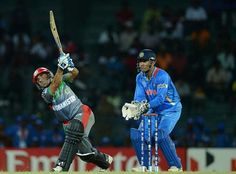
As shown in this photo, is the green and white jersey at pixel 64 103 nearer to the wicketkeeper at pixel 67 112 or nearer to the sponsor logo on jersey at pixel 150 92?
the wicketkeeper at pixel 67 112

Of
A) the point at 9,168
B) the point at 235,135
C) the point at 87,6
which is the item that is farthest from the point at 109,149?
the point at 87,6

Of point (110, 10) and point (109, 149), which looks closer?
point (109, 149)

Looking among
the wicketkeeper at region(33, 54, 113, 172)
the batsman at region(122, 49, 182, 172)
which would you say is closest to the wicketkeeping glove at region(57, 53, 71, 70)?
the wicketkeeper at region(33, 54, 113, 172)

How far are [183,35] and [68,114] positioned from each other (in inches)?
431

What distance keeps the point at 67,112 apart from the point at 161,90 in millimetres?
1443

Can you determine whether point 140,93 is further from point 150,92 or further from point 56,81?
point 56,81

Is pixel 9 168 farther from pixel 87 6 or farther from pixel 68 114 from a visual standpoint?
pixel 87 6

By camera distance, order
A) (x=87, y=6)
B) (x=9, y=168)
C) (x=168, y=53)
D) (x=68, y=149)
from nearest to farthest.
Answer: (x=68, y=149), (x=9, y=168), (x=168, y=53), (x=87, y=6)

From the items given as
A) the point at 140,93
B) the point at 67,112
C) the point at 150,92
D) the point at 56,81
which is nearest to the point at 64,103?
the point at 67,112

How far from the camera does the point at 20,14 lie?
26484mm

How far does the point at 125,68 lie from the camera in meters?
25.3

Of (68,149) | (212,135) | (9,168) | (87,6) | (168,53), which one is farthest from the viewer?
(87,6)

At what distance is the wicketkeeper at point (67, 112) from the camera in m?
15.3

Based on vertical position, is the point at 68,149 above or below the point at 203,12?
below
